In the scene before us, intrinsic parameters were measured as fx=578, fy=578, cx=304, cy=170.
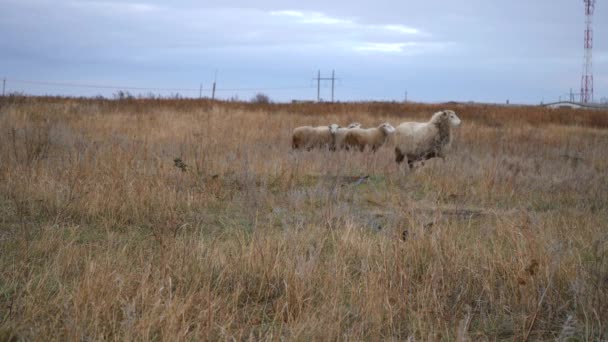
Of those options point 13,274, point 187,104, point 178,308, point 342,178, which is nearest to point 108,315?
point 178,308

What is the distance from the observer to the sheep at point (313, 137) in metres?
15.1

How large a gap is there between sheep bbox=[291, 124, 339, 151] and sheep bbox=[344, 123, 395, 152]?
40 centimetres

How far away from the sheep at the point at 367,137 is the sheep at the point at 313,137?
401 mm

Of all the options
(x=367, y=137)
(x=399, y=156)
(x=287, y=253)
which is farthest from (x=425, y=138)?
(x=287, y=253)

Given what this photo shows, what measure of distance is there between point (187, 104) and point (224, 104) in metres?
1.54

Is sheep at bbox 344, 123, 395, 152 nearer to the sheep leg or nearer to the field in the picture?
the sheep leg

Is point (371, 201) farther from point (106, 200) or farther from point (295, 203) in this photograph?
point (106, 200)

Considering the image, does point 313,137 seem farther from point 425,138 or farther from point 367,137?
point 425,138

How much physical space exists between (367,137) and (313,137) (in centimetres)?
142

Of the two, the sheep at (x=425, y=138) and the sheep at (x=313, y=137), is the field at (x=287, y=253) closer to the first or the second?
the sheep at (x=425, y=138)

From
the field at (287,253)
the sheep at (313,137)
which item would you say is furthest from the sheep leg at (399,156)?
the sheep at (313,137)

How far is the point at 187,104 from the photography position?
2231cm

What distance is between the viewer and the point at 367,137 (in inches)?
589

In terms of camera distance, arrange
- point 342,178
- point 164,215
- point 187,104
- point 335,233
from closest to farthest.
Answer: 1. point 335,233
2. point 164,215
3. point 342,178
4. point 187,104
